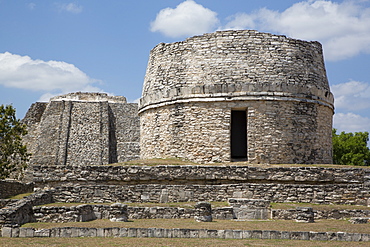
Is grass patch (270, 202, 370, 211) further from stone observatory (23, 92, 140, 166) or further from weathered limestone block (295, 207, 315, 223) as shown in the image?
stone observatory (23, 92, 140, 166)

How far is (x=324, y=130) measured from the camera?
17.8 metres

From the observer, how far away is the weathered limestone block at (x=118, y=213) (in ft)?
39.1

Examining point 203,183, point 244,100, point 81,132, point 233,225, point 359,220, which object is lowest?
point 233,225

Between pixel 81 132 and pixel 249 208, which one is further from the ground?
pixel 81 132

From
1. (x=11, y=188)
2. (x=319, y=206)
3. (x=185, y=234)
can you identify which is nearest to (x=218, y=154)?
(x=319, y=206)

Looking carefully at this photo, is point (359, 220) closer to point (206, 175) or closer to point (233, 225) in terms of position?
point (233, 225)

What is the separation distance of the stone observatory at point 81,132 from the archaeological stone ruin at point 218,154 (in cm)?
1277

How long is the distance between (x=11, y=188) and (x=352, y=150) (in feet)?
94.6

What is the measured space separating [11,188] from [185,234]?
42.1 ft

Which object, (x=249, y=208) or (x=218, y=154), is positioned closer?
(x=249, y=208)

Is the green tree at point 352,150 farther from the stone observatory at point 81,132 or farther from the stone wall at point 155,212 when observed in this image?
the stone wall at point 155,212

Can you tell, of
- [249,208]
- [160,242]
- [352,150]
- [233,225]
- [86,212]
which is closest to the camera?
[160,242]

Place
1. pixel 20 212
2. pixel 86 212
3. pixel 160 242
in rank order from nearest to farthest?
pixel 160 242, pixel 20 212, pixel 86 212

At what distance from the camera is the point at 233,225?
1112 centimetres
